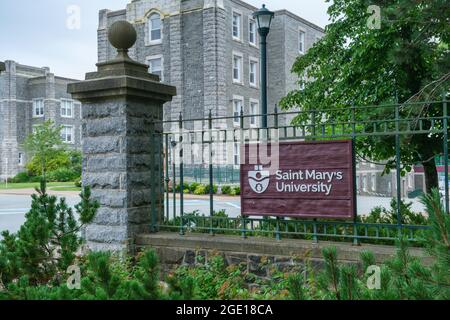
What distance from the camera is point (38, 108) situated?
50.4 metres

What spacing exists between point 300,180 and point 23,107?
48651 millimetres

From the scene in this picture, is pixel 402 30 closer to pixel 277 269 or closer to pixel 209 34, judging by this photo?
pixel 277 269

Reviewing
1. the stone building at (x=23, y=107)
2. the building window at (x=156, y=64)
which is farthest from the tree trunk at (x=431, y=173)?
the stone building at (x=23, y=107)

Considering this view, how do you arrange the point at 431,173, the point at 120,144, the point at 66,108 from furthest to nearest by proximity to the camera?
the point at 66,108, the point at 431,173, the point at 120,144

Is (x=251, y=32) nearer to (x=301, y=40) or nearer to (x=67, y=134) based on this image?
(x=301, y=40)

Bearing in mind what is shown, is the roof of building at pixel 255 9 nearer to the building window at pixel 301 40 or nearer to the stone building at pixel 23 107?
the building window at pixel 301 40

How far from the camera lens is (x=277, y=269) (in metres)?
6.15

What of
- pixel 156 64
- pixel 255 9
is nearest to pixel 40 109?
pixel 156 64

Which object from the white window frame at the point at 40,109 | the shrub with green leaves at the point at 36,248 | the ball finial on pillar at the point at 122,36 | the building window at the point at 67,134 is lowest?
the shrub with green leaves at the point at 36,248

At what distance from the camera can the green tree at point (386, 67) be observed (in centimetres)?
738

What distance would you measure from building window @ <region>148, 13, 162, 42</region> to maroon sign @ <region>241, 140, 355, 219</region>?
29161 millimetres

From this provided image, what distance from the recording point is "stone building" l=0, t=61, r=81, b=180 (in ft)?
159

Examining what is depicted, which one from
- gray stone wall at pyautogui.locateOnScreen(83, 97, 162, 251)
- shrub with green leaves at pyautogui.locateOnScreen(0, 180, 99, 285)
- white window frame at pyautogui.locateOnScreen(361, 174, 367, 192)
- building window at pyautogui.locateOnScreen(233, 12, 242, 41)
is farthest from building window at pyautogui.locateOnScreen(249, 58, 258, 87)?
shrub with green leaves at pyautogui.locateOnScreen(0, 180, 99, 285)

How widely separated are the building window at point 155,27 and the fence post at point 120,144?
91.7 feet
